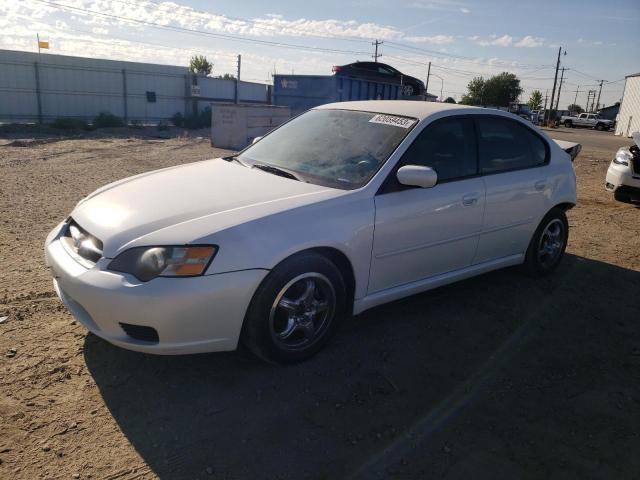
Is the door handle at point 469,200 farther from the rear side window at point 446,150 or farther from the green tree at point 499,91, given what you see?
the green tree at point 499,91

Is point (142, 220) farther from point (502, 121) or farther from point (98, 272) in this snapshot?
point (502, 121)

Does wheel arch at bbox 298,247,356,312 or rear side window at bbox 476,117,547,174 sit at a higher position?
rear side window at bbox 476,117,547,174

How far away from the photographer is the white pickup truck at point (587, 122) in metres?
53.7

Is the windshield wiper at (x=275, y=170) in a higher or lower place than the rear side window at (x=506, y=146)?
lower

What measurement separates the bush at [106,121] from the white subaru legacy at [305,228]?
70.0 ft

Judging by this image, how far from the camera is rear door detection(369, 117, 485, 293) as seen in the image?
11.6 feet

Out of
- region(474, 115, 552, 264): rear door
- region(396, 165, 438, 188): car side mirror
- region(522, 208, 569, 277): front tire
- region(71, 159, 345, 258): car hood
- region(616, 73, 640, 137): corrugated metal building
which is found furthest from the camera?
region(616, 73, 640, 137): corrugated metal building

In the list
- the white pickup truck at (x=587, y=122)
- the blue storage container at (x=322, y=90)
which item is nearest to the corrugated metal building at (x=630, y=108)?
the white pickup truck at (x=587, y=122)

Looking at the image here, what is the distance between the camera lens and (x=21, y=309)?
12.5 feet

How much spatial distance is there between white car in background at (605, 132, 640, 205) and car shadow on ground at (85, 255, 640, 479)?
17.0 ft

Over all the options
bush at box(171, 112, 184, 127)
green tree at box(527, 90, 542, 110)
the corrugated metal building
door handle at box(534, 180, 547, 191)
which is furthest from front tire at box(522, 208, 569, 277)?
green tree at box(527, 90, 542, 110)

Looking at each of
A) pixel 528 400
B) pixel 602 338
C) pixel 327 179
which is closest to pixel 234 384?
pixel 327 179

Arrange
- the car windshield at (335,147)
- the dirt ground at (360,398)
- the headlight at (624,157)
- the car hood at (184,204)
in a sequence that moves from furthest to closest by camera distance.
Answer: the headlight at (624,157)
the car windshield at (335,147)
the car hood at (184,204)
the dirt ground at (360,398)

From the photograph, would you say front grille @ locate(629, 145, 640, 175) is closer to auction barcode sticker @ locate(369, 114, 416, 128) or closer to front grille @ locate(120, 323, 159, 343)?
auction barcode sticker @ locate(369, 114, 416, 128)
